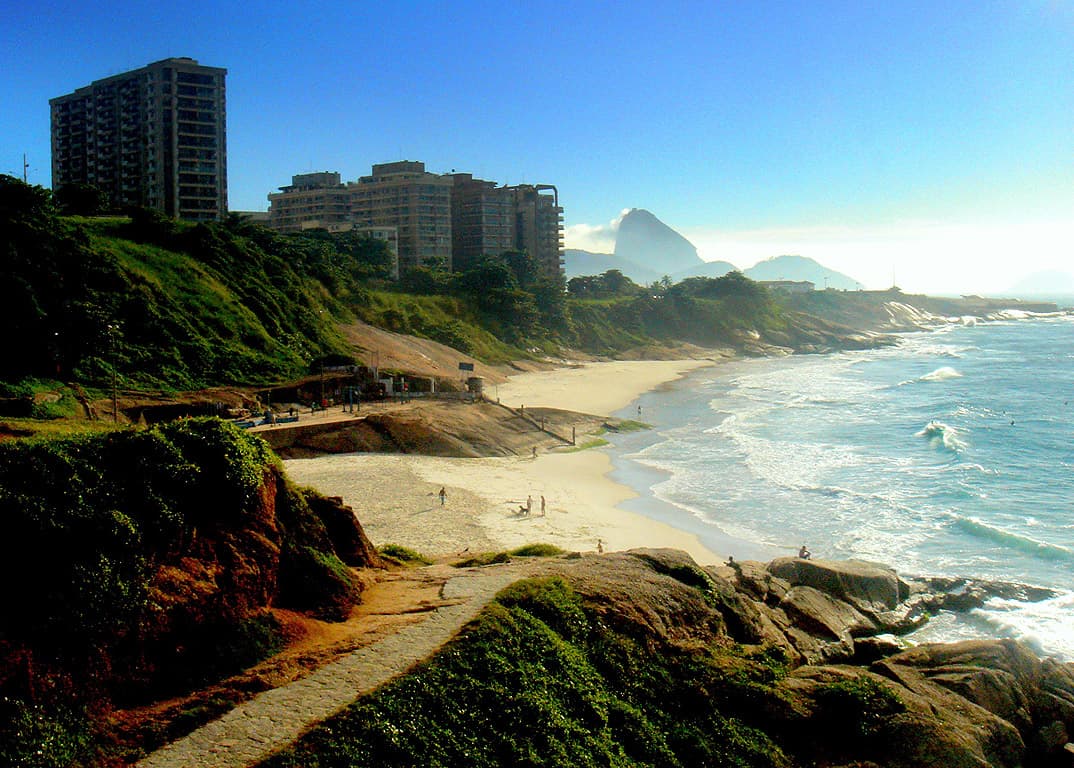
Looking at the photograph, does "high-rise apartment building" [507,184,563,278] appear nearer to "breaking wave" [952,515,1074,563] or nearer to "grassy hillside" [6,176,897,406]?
"grassy hillside" [6,176,897,406]

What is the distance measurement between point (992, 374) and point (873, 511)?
54723 millimetres

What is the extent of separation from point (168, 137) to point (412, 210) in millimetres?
33224

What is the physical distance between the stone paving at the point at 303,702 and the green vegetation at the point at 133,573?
1083 millimetres

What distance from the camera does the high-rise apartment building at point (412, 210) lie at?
110812 mm

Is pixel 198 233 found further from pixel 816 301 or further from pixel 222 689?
pixel 816 301

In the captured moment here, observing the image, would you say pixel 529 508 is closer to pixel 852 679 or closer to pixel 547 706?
pixel 852 679

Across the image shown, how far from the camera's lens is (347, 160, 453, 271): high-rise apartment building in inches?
4363

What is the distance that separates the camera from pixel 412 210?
4363 inches

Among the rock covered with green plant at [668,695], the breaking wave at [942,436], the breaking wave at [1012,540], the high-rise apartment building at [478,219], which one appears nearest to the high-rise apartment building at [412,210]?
the high-rise apartment building at [478,219]

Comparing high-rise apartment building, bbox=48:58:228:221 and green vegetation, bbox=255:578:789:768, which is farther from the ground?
high-rise apartment building, bbox=48:58:228:221

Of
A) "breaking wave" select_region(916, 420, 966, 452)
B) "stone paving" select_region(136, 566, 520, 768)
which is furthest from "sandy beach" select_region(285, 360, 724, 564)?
"breaking wave" select_region(916, 420, 966, 452)

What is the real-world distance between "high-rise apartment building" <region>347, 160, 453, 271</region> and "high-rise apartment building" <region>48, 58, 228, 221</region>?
84.7 feet

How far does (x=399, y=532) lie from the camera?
27.1 metres

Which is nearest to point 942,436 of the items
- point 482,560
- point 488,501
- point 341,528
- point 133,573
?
point 488,501
